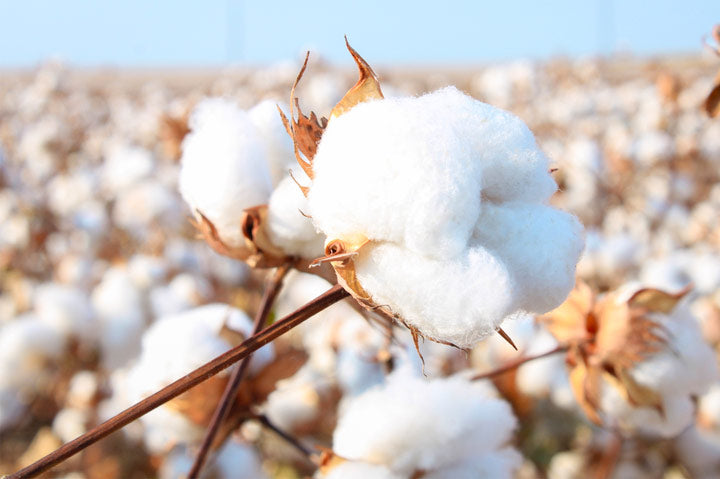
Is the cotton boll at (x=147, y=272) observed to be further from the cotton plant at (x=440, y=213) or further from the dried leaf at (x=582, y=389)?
the cotton plant at (x=440, y=213)

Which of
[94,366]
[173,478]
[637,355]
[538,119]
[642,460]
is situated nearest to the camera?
[637,355]

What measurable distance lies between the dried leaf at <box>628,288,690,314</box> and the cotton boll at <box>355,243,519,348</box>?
69 centimetres

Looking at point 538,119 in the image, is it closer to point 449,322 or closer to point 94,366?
point 94,366

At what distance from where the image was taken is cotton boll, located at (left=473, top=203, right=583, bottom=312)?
0.69 meters

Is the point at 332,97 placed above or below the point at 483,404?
below

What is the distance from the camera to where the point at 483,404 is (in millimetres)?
1134

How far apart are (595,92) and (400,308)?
9.80 m

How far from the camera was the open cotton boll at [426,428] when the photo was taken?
3.52ft

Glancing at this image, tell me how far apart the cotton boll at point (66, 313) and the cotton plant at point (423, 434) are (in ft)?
7.24

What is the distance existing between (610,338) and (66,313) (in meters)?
2.41

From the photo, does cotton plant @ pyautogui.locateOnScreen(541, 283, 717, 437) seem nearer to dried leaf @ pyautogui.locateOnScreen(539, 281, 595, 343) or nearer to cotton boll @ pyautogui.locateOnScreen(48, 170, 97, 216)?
dried leaf @ pyautogui.locateOnScreen(539, 281, 595, 343)

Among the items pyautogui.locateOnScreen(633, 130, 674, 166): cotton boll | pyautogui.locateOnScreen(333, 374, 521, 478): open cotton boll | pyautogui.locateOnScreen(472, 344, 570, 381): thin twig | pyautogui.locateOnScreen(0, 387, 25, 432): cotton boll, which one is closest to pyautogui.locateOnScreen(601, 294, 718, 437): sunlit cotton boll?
pyautogui.locateOnScreen(472, 344, 570, 381): thin twig

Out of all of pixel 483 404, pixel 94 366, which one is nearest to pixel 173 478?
pixel 94 366

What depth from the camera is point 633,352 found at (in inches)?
49.5
